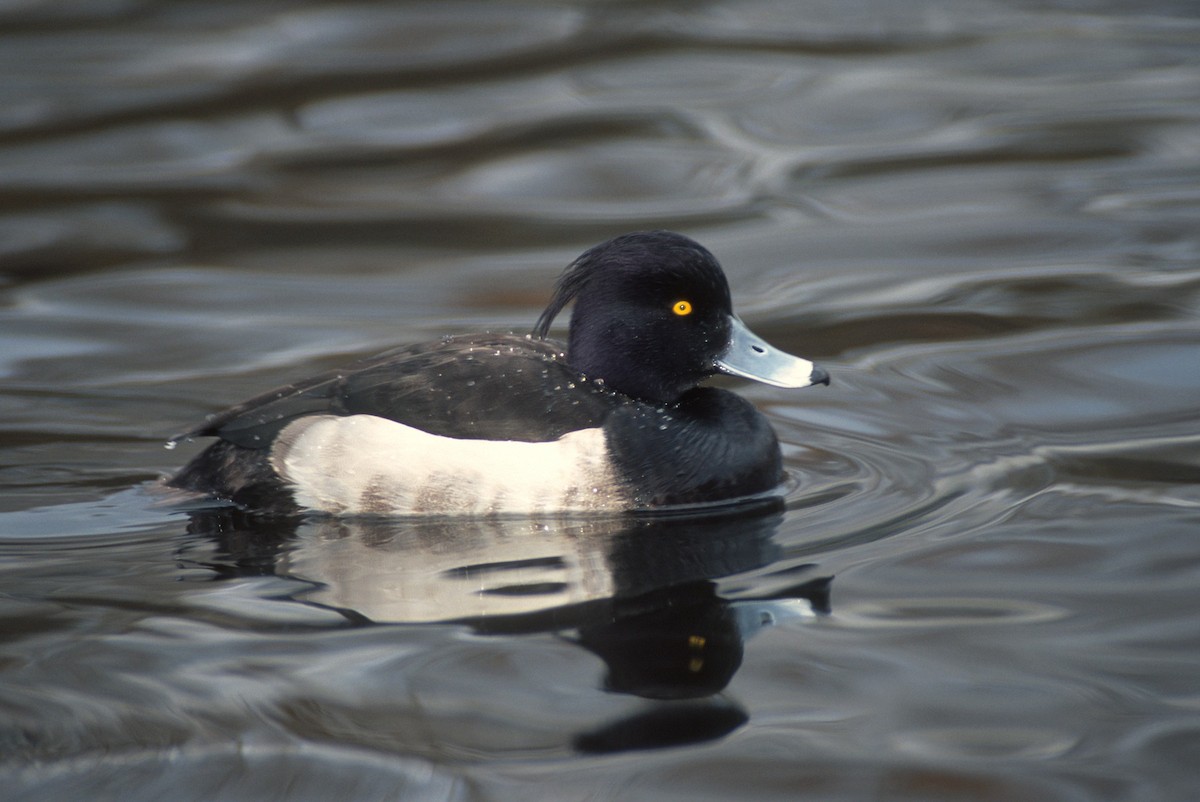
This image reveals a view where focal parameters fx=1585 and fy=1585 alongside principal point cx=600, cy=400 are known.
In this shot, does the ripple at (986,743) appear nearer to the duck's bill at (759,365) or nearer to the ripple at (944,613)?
the ripple at (944,613)

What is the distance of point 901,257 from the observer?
841 cm

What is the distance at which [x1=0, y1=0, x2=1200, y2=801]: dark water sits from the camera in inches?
156

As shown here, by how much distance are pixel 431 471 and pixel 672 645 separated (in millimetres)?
1291

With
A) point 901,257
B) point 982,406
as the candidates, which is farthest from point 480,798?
point 901,257

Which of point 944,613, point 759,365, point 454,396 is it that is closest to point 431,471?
point 454,396

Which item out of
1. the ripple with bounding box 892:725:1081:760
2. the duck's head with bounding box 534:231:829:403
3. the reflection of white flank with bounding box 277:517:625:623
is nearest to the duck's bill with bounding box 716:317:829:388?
the duck's head with bounding box 534:231:829:403

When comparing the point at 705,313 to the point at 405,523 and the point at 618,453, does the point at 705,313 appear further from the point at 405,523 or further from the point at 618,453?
the point at 405,523

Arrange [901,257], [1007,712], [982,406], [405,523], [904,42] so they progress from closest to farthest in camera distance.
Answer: [1007,712], [405,523], [982,406], [901,257], [904,42]

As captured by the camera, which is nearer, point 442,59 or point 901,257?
point 901,257

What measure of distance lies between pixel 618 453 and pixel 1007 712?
5.82 feet

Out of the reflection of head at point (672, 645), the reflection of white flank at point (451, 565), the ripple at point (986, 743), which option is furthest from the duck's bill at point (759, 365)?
the ripple at point (986, 743)

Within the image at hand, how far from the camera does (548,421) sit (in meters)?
5.30

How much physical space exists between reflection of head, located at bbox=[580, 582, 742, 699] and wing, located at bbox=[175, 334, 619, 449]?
2.97ft

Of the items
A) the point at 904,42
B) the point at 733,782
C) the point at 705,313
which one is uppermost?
the point at 904,42
